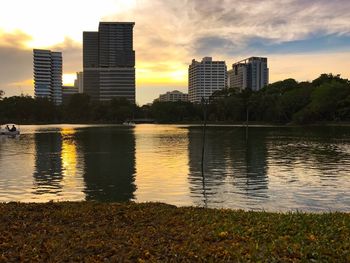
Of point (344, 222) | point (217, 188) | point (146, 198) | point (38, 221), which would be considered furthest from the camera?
point (217, 188)

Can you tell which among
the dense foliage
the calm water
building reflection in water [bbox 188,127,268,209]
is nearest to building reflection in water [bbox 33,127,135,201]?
the calm water

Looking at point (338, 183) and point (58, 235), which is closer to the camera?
point (58, 235)

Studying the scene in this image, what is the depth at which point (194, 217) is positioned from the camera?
11.0 metres

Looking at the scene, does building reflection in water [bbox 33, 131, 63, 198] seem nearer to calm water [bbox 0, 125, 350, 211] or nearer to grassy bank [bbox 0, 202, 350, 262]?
calm water [bbox 0, 125, 350, 211]

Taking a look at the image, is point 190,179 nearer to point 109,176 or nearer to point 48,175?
point 109,176

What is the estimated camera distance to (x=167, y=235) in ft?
30.4

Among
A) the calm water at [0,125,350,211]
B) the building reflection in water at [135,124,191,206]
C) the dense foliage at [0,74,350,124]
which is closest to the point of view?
the calm water at [0,125,350,211]

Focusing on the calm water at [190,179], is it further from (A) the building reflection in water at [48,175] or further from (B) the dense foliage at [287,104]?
(B) the dense foliage at [287,104]

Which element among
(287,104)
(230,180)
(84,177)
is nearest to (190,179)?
(230,180)

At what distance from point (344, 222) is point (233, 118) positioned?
165 meters

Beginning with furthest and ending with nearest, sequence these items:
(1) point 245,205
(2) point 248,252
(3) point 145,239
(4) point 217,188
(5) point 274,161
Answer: (5) point 274,161, (4) point 217,188, (1) point 245,205, (3) point 145,239, (2) point 248,252

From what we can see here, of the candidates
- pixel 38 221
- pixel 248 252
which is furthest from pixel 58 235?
pixel 248 252

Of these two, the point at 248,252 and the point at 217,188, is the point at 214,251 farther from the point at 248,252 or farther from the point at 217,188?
the point at 217,188

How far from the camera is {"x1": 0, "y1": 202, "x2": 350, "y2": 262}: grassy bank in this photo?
7891mm
